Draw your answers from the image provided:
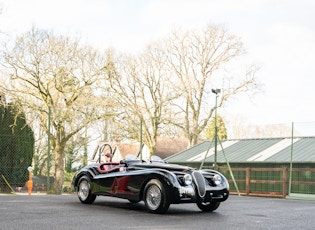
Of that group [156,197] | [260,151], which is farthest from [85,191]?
[260,151]

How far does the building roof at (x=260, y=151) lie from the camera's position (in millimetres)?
23125

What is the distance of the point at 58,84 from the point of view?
32969 mm

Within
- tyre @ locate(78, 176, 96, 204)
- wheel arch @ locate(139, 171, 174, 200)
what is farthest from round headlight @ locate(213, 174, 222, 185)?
tyre @ locate(78, 176, 96, 204)

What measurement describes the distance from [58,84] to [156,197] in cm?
2422

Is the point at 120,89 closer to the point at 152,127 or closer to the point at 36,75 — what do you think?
the point at 152,127

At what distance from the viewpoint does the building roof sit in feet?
75.9

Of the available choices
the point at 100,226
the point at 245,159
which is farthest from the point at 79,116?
the point at 100,226

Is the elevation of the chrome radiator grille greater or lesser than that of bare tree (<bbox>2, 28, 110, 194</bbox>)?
lesser

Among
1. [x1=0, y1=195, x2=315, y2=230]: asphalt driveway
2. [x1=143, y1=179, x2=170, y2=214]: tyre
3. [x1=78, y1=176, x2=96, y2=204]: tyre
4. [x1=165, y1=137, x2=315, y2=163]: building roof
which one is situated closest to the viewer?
[x1=0, y1=195, x2=315, y2=230]: asphalt driveway

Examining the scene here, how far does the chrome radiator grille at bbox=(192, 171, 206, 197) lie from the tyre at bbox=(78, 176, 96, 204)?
9.60ft

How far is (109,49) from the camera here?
37469 millimetres

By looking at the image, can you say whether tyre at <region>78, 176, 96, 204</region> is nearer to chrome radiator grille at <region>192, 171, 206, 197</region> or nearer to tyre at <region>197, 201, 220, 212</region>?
tyre at <region>197, 201, 220, 212</region>

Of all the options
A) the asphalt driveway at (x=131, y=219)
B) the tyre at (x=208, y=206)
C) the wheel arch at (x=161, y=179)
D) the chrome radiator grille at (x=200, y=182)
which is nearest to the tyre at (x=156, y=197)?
the wheel arch at (x=161, y=179)

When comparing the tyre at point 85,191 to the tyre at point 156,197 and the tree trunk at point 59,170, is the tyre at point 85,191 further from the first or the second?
the tree trunk at point 59,170
